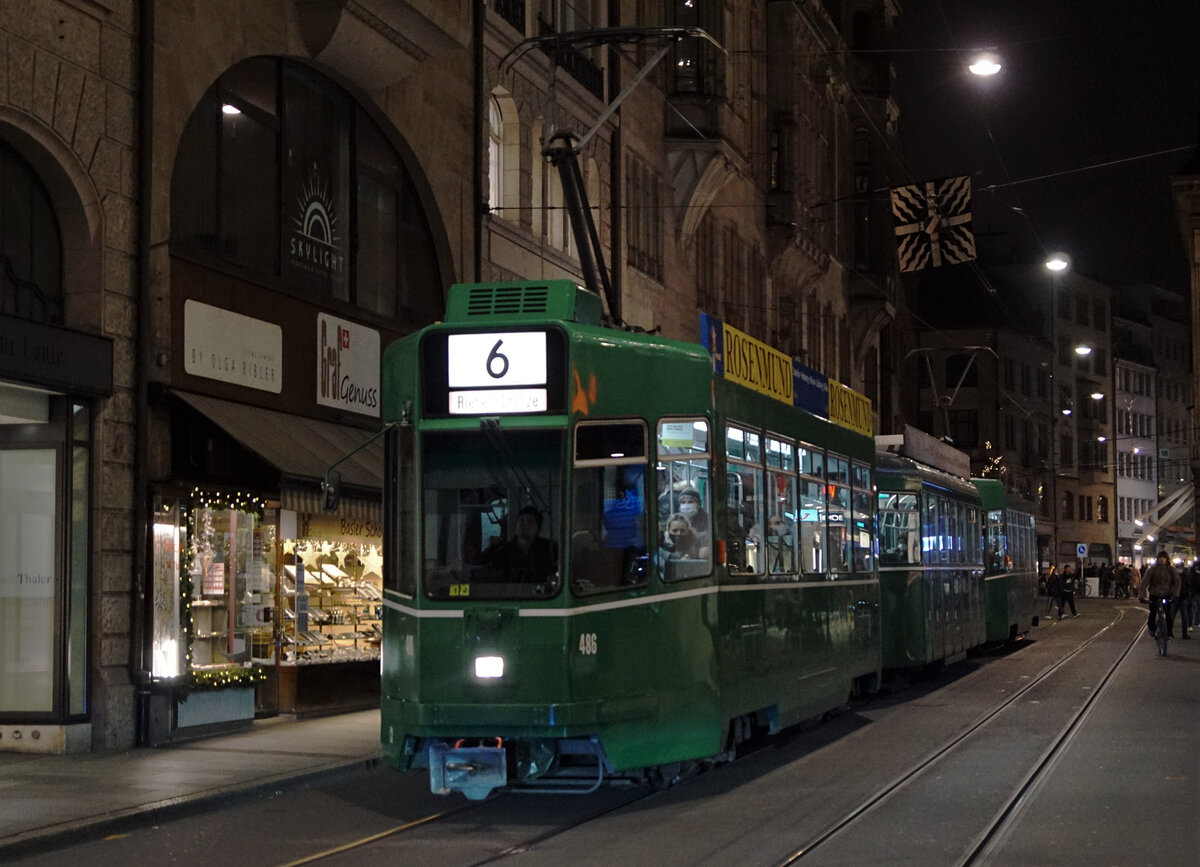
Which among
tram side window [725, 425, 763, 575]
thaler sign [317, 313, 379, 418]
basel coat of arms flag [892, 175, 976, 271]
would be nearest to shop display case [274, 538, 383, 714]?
thaler sign [317, 313, 379, 418]

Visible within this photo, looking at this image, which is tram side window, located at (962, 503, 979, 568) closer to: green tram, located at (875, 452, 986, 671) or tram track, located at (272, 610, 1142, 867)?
green tram, located at (875, 452, 986, 671)

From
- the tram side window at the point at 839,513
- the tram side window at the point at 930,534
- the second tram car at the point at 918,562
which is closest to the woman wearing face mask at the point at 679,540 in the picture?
the tram side window at the point at 839,513

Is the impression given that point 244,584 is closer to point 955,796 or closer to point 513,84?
point 955,796

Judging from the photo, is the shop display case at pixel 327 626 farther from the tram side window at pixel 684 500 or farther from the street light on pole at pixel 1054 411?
the street light on pole at pixel 1054 411

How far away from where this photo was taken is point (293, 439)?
18.1 metres

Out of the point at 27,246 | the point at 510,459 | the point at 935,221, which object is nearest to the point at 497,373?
the point at 510,459

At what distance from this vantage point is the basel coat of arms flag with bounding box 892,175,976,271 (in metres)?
26.3

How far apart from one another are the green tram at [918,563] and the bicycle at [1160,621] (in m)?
5.95

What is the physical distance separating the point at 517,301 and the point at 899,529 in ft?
36.3

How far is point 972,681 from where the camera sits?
24.9 metres

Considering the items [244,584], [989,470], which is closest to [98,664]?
[244,584]

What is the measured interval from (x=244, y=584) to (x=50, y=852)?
24.5 ft

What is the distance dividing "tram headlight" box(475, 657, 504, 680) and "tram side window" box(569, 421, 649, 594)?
666mm

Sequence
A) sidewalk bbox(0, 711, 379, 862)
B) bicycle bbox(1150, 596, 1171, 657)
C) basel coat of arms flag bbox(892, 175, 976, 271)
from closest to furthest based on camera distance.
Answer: sidewalk bbox(0, 711, 379, 862)
basel coat of arms flag bbox(892, 175, 976, 271)
bicycle bbox(1150, 596, 1171, 657)
